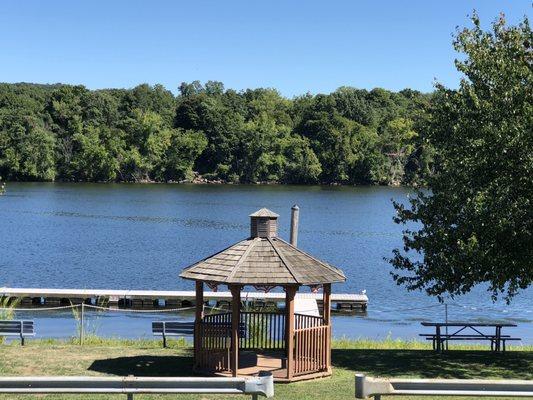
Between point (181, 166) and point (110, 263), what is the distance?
96258mm

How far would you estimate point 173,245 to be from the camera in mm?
55844

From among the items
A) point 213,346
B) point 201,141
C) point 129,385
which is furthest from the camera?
point 201,141

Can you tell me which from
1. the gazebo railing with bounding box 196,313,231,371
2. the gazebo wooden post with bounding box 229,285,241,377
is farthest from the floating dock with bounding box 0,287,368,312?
the gazebo wooden post with bounding box 229,285,241,377

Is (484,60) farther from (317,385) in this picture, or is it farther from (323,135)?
(323,135)

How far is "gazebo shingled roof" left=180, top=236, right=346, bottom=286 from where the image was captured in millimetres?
16000

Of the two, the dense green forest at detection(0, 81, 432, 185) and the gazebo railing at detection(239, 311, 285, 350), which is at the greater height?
the dense green forest at detection(0, 81, 432, 185)

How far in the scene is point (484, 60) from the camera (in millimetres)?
17859

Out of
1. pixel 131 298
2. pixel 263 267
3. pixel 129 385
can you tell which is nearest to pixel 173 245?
pixel 131 298

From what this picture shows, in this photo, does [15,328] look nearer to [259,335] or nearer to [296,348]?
[259,335]

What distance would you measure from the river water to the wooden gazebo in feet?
35.8

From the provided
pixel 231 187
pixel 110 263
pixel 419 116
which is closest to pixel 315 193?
pixel 231 187

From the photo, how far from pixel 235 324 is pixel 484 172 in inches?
259

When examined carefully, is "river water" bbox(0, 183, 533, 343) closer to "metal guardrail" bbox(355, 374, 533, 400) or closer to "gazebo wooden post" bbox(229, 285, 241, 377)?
"gazebo wooden post" bbox(229, 285, 241, 377)

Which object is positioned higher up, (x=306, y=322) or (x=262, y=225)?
(x=262, y=225)
